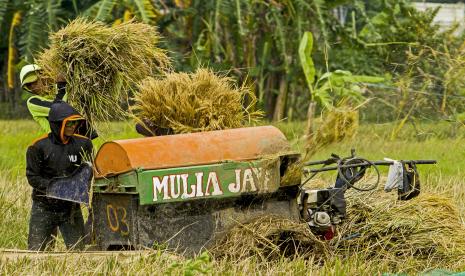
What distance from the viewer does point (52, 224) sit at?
313 inches

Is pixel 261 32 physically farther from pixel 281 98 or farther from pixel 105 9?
pixel 105 9

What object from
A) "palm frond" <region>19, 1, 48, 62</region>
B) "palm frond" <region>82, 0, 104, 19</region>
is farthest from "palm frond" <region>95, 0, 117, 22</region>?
"palm frond" <region>19, 1, 48, 62</region>

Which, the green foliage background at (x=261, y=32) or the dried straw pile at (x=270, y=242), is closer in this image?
the dried straw pile at (x=270, y=242)

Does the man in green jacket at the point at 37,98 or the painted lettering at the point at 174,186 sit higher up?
the man in green jacket at the point at 37,98

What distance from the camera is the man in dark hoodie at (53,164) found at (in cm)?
768

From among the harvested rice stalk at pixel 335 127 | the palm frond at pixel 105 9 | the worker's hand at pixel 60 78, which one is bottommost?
the palm frond at pixel 105 9

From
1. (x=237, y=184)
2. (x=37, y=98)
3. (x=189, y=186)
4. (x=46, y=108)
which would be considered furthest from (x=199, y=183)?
(x=37, y=98)

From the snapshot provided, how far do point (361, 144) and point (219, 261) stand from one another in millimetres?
8329

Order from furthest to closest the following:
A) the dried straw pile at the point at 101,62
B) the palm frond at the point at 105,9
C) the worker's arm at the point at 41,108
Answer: the palm frond at the point at 105,9, the worker's arm at the point at 41,108, the dried straw pile at the point at 101,62

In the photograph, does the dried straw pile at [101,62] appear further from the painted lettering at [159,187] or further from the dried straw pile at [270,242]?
the dried straw pile at [270,242]

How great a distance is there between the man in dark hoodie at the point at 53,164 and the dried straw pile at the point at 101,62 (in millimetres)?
204

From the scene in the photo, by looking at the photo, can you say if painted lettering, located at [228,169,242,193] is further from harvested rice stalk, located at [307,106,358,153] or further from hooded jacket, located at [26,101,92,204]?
hooded jacket, located at [26,101,92,204]

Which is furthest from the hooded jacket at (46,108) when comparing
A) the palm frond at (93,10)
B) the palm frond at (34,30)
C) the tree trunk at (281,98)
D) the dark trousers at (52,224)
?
the tree trunk at (281,98)

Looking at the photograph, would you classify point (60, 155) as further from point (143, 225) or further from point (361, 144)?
point (361, 144)
